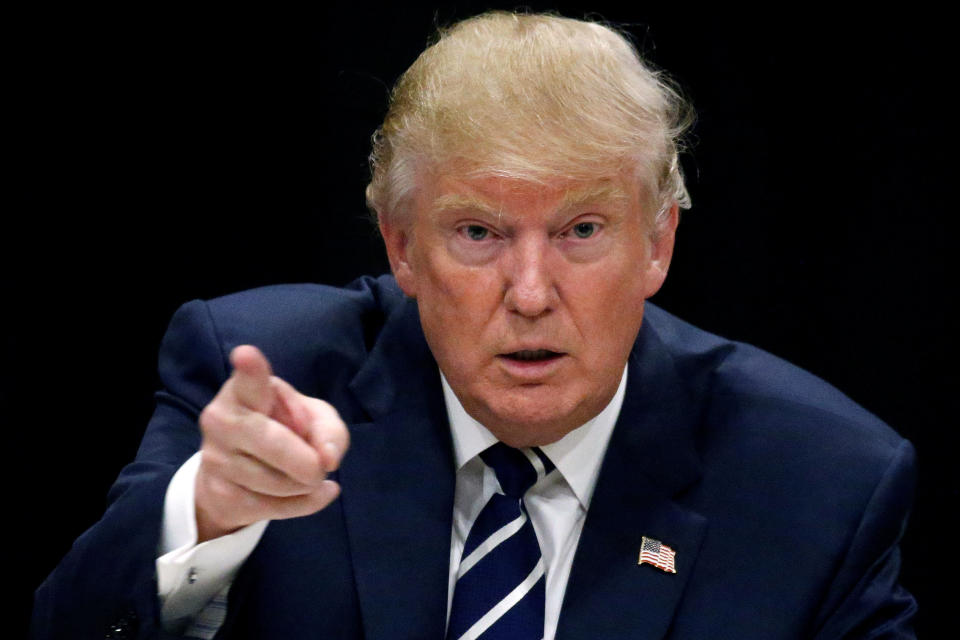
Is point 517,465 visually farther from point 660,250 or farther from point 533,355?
point 660,250

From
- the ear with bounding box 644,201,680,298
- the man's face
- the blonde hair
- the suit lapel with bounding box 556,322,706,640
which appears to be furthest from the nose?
the suit lapel with bounding box 556,322,706,640

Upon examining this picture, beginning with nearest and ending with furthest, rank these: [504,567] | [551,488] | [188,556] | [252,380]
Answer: [252,380], [188,556], [504,567], [551,488]

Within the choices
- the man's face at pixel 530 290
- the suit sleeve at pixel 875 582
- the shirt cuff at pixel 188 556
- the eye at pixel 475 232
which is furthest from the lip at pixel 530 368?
the suit sleeve at pixel 875 582

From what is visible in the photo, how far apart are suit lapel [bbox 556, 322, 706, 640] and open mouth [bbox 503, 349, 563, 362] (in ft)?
0.77

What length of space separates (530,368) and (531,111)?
0.37 meters

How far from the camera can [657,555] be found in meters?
2.08

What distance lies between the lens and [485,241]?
6.58 ft

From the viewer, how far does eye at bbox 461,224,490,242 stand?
2.01m

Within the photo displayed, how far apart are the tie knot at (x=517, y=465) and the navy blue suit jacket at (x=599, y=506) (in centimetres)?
8

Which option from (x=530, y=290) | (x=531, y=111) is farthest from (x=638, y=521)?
(x=531, y=111)

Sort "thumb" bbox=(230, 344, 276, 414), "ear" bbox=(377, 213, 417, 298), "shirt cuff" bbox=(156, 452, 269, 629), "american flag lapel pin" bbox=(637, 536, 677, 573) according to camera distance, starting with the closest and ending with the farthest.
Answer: "thumb" bbox=(230, 344, 276, 414), "shirt cuff" bbox=(156, 452, 269, 629), "american flag lapel pin" bbox=(637, 536, 677, 573), "ear" bbox=(377, 213, 417, 298)

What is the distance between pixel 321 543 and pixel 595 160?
0.71 m

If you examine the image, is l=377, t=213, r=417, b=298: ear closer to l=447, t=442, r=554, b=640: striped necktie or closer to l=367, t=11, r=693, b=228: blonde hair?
l=367, t=11, r=693, b=228: blonde hair

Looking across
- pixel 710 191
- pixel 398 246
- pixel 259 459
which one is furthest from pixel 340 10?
pixel 259 459
